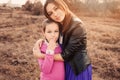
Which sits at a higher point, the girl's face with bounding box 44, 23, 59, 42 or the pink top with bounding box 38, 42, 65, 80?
the girl's face with bounding box 44, 23, 59, 42

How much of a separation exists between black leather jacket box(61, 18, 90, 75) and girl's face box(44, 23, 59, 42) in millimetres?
73

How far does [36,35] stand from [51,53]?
10.1 feet

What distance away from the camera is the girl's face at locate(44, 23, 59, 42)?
7.59 feet

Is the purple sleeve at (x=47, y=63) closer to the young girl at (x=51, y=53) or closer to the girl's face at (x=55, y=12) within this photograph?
the young girl at (x=51, y=53)

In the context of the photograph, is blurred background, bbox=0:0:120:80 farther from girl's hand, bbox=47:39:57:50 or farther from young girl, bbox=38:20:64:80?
girl's hand, bbox=47:39:57:50

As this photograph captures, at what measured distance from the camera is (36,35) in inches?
210

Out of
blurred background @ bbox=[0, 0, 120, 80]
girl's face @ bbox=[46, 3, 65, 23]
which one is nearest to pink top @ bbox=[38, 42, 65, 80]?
girl's face @ bbox=[46, 3, 65, 23]

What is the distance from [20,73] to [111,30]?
2.04m

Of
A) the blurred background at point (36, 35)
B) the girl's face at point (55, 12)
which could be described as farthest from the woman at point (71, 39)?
the blurred background at point (36, 35)

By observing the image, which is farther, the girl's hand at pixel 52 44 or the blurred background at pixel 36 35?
the blurred background at pixel 36 35

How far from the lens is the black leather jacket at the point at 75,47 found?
2281mm

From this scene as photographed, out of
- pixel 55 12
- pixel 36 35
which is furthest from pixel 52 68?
pixel 36 35

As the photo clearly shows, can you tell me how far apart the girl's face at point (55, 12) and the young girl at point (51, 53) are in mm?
44

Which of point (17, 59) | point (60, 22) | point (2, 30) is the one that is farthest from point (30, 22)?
point (60, 22)
